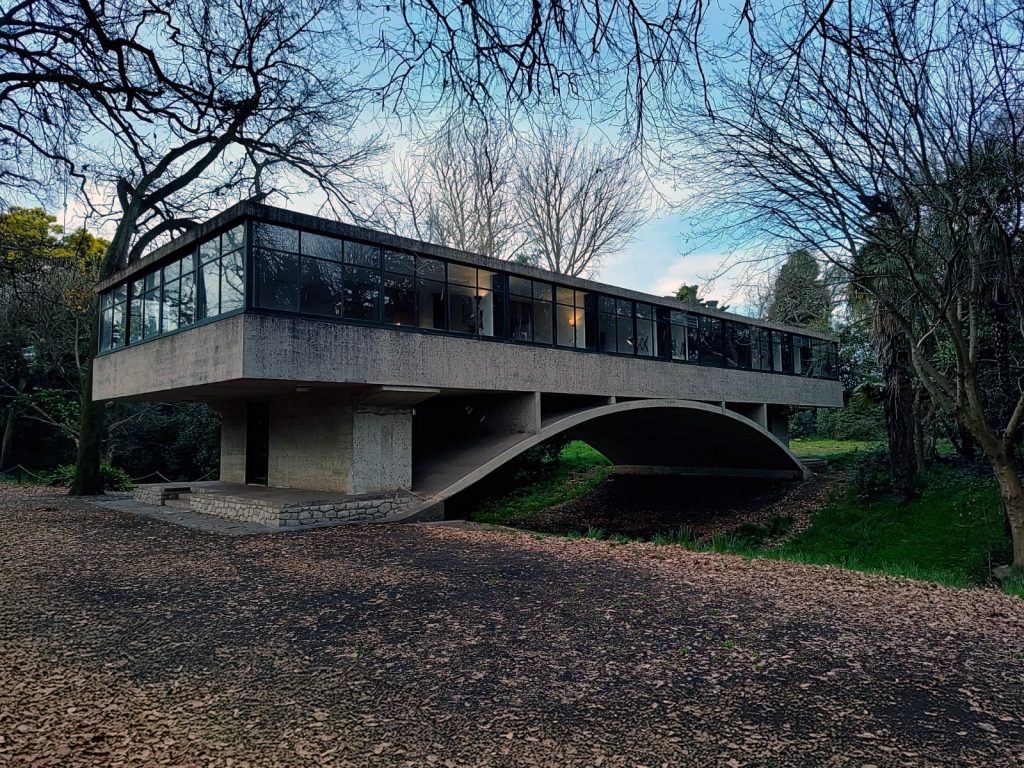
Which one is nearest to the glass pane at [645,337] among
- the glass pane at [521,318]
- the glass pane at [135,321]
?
the glass pane at [521,318]

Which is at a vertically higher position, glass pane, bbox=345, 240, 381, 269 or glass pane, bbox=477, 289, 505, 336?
glass pane, bbox=345, 240, 381, 269

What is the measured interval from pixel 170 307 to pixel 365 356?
172 inches

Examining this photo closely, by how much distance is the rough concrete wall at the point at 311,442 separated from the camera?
12.9 m

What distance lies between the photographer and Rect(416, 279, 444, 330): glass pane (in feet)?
43.2

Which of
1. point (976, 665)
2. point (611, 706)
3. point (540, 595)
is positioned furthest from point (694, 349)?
point (611, 706)

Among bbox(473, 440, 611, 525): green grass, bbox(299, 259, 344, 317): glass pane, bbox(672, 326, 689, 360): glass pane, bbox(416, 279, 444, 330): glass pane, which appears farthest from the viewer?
bbox(473, 440, 611, 525): green grass

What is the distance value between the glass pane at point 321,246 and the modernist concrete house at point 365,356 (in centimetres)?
2

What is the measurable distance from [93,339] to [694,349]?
1629cm

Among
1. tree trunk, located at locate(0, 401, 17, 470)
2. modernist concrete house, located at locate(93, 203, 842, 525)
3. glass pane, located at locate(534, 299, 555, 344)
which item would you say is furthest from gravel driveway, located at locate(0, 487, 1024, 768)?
tree trunk, located at locate(0, 401, 17, 470)

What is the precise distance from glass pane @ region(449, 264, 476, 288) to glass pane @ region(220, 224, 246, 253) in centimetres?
408

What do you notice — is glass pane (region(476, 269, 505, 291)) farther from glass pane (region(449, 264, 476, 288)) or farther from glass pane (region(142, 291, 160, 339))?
glass pane (region(142, 291, 160, 339))

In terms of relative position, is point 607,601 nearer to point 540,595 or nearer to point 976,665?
point 540,595

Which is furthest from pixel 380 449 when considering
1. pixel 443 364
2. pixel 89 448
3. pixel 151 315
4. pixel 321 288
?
pixel 89 448

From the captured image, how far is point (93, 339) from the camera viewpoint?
17656 millimetres
